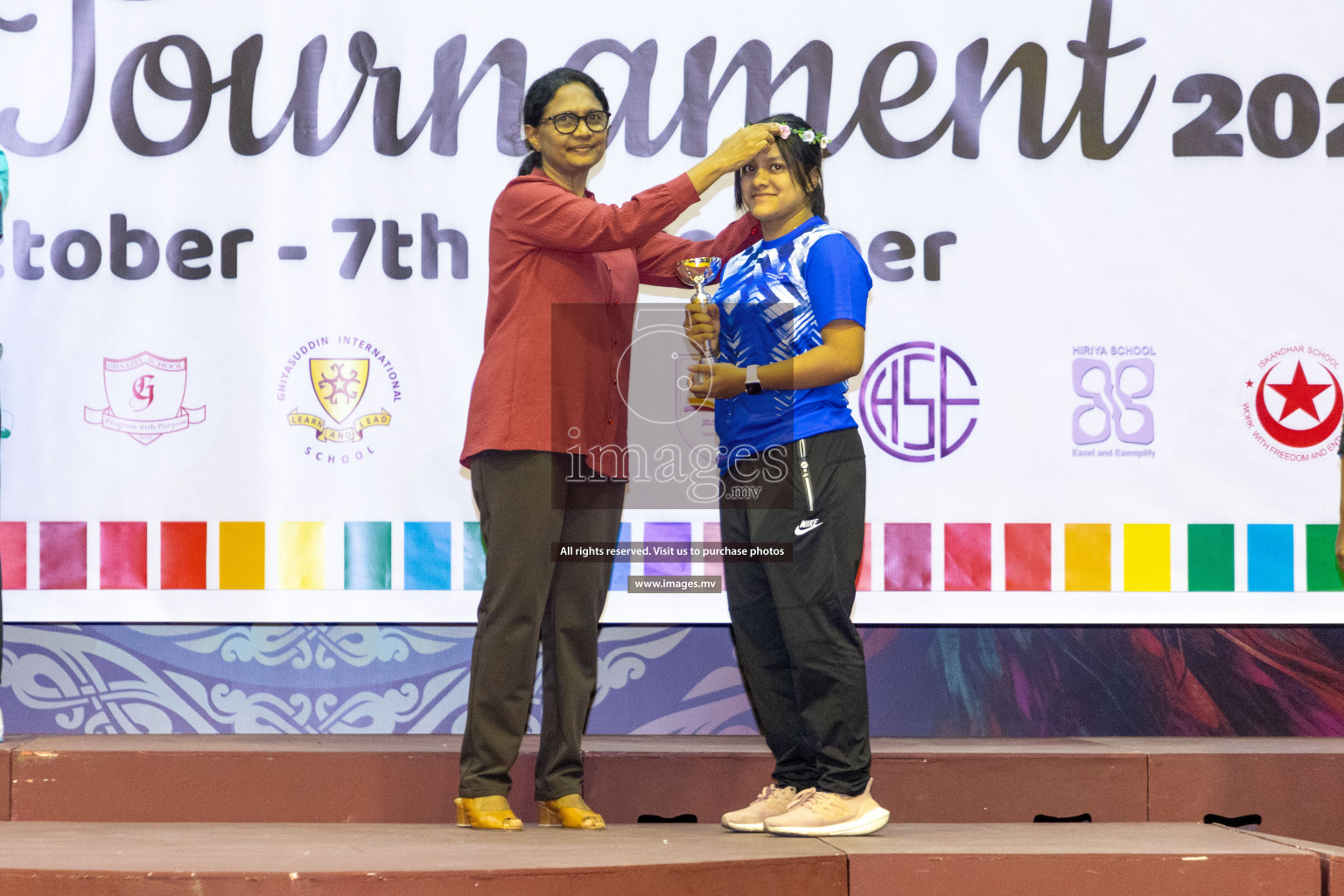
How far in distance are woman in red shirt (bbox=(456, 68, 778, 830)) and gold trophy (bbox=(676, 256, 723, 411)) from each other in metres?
0.16

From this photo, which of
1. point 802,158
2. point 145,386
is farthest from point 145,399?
point 802,158

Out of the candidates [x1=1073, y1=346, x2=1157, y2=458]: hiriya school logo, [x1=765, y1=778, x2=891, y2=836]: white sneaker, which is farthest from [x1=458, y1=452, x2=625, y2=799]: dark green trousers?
[x1=1073, y1=346, x2=1157, y2=458]: hiriya school logo

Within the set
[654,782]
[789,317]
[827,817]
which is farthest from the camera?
[654,782]

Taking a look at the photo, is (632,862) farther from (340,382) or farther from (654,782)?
(340,382)

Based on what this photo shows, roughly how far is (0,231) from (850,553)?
2.38 meters

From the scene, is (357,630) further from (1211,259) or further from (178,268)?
(1211,259)

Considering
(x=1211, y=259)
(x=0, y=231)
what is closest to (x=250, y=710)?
(x=0, y=231)

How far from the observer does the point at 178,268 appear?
3.46 metres

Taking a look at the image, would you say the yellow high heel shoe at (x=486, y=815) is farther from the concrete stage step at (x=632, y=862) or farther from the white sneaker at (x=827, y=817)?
the white sneaker at (x=827, y=817)

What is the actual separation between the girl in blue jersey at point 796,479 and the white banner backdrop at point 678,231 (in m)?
0.95

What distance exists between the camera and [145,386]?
11.4 ft

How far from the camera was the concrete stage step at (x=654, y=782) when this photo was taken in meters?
2.96

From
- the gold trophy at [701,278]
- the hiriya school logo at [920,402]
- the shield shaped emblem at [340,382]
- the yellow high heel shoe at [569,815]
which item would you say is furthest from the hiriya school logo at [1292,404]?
the shield shaped emblem at [340,382]

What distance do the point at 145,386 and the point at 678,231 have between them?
152 cm
